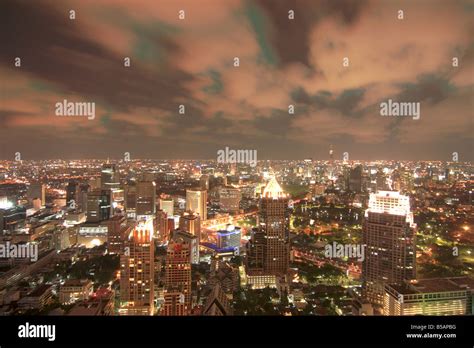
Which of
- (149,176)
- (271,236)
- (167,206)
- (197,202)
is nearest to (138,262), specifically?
(149,176)

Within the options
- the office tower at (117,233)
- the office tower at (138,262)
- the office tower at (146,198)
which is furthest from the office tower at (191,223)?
the office tower at (138,262)

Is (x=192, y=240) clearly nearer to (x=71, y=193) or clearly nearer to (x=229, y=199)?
(x=229, y=199)

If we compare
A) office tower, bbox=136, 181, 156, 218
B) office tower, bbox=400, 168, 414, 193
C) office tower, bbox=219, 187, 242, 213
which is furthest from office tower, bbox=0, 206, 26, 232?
office tower, bbox=400, 168, 414, 193

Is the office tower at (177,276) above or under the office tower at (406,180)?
under

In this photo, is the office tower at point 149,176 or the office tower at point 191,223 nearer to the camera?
the office tower at point 149,176

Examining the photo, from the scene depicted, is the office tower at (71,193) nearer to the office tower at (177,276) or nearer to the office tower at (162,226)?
the office tower at (162,226)
